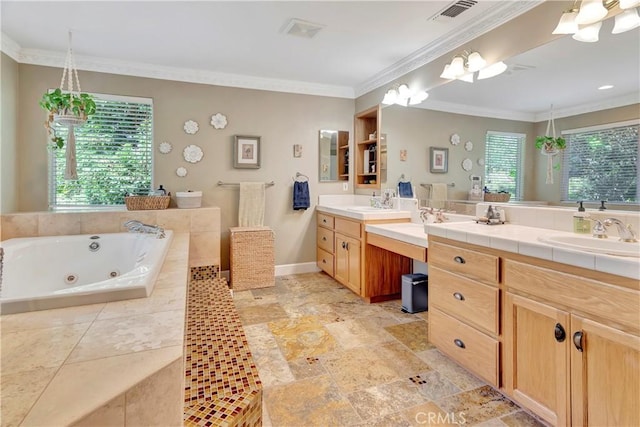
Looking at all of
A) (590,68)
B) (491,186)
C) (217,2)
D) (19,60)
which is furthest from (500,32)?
(19,60)

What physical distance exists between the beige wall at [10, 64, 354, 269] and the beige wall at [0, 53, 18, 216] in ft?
0.21

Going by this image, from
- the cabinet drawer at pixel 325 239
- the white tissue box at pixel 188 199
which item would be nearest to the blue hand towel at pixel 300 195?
the cabinet drawer at pixel 325 239

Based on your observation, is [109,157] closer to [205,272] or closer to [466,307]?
→ [205,272]

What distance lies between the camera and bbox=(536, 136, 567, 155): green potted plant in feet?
6.70

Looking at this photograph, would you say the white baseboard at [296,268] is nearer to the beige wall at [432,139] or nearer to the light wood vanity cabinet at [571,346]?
the beige wall at [432,139]

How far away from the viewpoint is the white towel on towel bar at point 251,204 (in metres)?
3.87

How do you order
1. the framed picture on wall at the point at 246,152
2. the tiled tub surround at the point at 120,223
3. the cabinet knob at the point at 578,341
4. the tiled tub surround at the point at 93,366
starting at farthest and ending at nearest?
1. the framed picture on wall at the point at 246,152
2. the tiled tub surround at the point at 120,223
3. the cabinet knob at the point at 578,341
4. the tiled tub surround at the point at 93,366

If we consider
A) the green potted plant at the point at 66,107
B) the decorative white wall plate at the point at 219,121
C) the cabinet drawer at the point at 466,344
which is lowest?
the cabinet drawer at the point at 466,344

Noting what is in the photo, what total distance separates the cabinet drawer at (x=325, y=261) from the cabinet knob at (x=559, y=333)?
2.65m

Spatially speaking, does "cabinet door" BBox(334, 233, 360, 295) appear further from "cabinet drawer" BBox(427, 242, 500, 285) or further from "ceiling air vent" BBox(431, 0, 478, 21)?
"ceiling air vent" BBox(431, 0, 478, 21)

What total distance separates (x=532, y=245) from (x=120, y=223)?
10.4 ft

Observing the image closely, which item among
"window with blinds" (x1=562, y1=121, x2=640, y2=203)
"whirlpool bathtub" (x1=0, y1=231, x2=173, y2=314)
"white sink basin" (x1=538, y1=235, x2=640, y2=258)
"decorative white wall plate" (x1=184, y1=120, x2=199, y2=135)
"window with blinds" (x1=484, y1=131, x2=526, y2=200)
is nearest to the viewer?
"white sink basin" (x1=538, y1=235, x2=640, y2=258)

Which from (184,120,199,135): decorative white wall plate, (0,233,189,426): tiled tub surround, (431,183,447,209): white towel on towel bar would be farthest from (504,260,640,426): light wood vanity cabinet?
(184,120,199,135): decorative white wall plate

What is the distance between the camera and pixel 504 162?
2.42 meters
